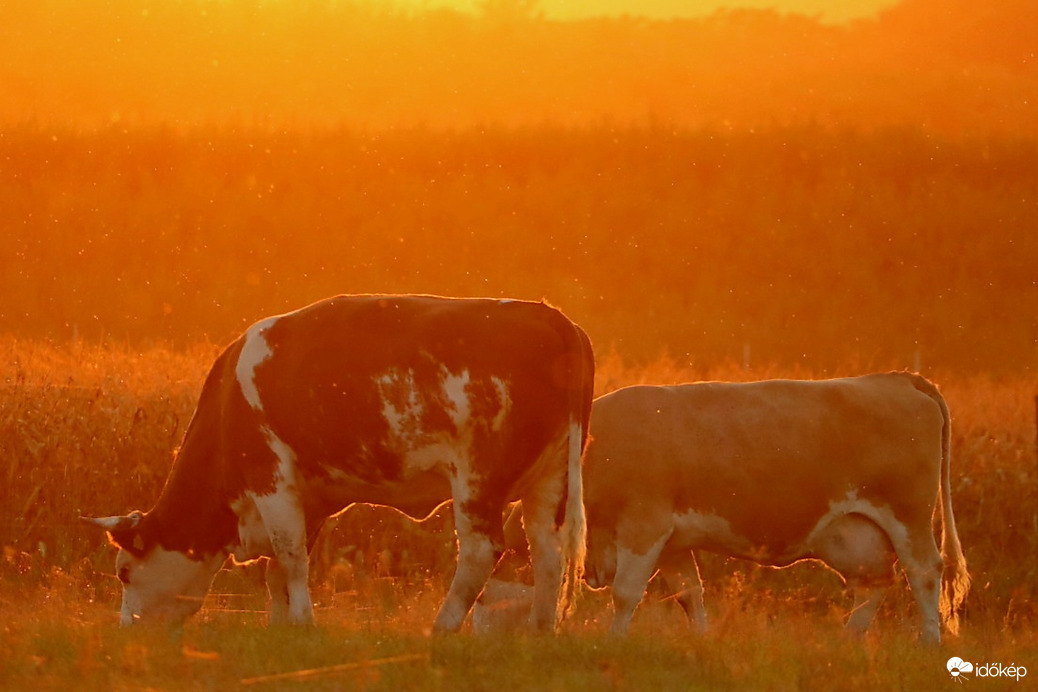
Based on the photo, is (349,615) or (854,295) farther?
(854,295)

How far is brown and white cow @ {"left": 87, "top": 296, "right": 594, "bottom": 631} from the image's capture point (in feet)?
29.1

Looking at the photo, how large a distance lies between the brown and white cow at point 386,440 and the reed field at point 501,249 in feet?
1.66

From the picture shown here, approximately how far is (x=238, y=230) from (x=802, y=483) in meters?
26.0

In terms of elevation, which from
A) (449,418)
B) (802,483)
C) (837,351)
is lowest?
(837,351)

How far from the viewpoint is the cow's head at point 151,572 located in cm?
982

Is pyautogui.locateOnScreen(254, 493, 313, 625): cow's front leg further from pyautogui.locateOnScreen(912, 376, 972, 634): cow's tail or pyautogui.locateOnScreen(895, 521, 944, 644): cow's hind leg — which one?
pyautogui.locateOnScreen(912, 376, 972, 634): cow's tail

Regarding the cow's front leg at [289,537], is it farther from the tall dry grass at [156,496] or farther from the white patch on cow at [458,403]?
the tall dry grass at [156,496]

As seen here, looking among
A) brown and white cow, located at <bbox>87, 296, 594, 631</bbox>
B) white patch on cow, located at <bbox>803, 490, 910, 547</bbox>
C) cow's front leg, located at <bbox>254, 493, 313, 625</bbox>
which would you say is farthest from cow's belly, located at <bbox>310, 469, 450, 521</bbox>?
white patch on cow, located at <bbox>803, 490, 910, 547</bbox>

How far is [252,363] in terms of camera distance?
948cm

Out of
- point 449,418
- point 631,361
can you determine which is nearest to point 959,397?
point 631,361

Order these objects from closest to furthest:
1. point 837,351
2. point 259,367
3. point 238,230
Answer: point 259,367, point 837,351, point 238,230

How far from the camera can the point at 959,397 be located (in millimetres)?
19172

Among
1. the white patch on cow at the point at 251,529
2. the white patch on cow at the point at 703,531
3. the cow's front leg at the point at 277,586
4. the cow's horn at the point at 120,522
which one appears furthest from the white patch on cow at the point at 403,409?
the white patch on cow at the point at 703,531

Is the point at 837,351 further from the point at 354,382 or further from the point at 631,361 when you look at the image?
the point at 354,382
